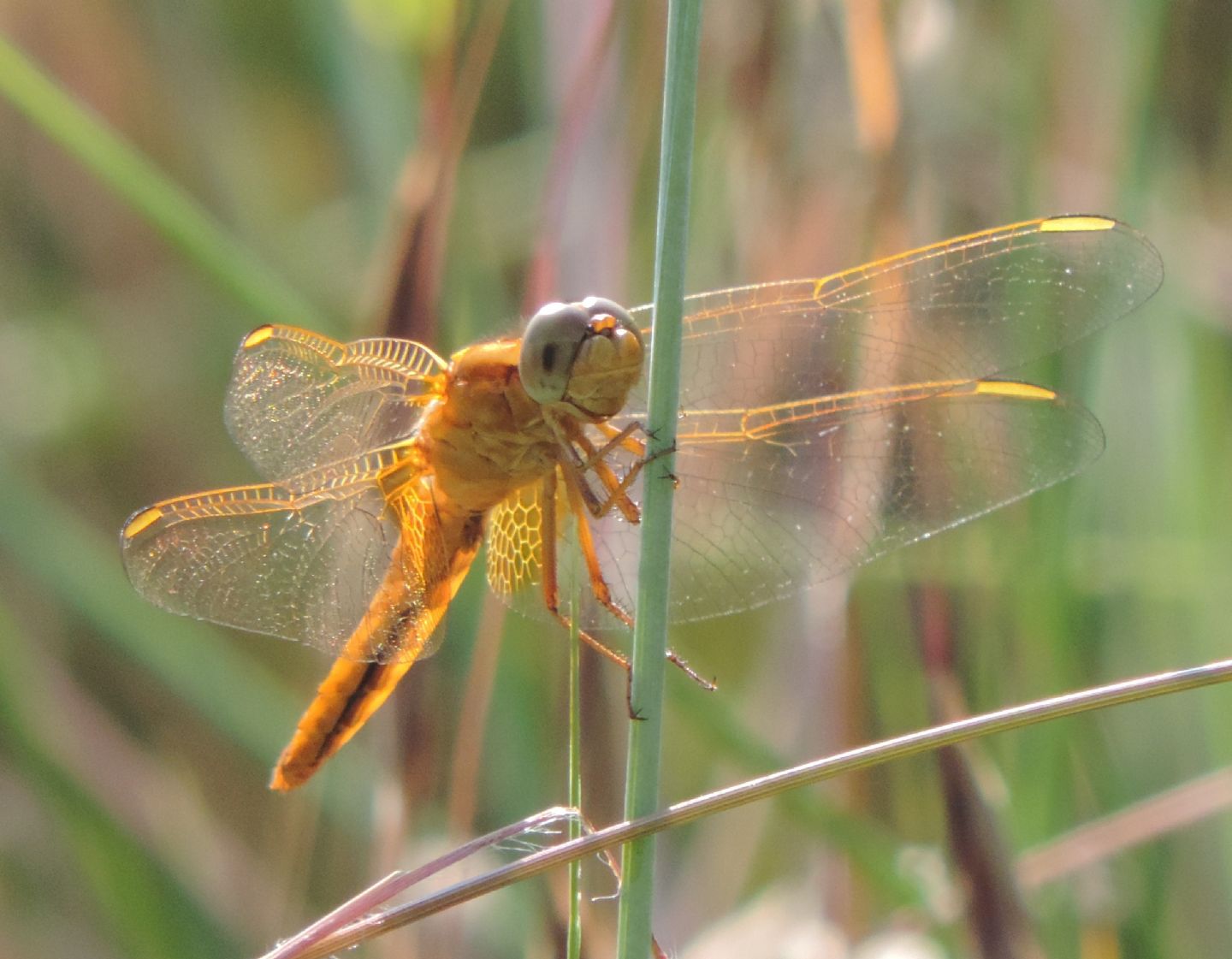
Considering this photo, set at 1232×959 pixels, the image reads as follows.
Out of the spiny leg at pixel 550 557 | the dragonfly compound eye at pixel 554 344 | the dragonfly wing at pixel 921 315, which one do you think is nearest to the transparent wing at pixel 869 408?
the dragonfly wing at pixel 921 315

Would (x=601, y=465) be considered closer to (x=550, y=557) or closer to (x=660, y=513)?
(x=550, y=557)

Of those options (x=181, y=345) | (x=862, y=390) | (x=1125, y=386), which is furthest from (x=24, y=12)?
(x=1125, y=386)

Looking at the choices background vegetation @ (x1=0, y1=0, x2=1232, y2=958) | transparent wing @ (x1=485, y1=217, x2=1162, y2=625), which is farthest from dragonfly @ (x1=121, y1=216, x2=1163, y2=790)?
background vegetation @ (x1=0, y1=0, x2=1232, y2=958)

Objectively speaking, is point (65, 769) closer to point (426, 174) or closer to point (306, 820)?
point (306, 820)

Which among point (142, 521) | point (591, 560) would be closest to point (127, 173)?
point (142, 521)

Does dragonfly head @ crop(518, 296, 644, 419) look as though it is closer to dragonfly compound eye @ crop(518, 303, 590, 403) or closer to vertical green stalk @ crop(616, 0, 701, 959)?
dragonfly compound eye @ crop(518, 303, 590, 403)

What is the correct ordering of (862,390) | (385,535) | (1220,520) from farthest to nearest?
(1220,520), (385,535), (862,390)

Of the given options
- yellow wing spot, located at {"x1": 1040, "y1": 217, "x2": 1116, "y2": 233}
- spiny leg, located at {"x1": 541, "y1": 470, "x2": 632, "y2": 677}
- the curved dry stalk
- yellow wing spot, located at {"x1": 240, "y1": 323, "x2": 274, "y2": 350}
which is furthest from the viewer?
spiny leg, located at {"x1": 541, "y1": 470, "x2": 632, "y2": 677}
